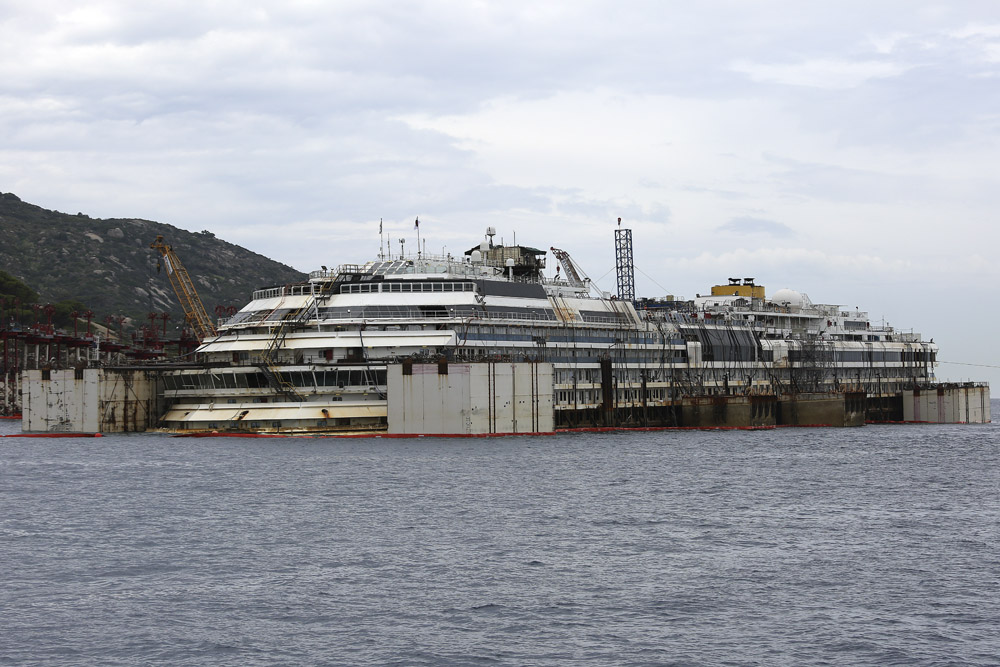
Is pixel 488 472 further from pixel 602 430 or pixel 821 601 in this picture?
pixel 602 430

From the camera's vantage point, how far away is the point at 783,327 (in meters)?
187

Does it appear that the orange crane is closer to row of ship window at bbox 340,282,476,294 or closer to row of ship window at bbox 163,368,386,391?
row of ship window at bbox 340,282,476,294

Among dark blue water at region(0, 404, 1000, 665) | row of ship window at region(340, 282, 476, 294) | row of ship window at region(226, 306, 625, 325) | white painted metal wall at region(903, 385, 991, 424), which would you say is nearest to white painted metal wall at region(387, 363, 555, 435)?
row of ship window at region(226, 306, 625, 325)

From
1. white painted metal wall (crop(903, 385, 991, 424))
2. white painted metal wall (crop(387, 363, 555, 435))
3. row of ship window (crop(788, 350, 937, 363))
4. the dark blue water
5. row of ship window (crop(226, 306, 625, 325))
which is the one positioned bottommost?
the dark blue water

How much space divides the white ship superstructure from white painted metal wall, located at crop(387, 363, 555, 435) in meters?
0.88

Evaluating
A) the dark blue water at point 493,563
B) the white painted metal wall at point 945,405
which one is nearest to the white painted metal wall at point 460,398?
the dark blue water at point 493,563

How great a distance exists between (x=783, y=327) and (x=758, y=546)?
132 meters

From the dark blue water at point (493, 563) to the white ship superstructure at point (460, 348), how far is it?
85.5ft

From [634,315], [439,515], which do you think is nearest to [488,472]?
[439,515]

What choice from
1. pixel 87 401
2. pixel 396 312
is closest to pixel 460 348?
pixel 396 312

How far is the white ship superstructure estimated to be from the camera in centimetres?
12219

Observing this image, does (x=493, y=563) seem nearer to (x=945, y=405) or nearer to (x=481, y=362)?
(x=481, y=362)

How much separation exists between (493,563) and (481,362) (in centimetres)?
6013

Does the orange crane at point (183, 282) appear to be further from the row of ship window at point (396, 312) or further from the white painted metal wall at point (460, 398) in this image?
the white painted metal wall at point (460, 398)
